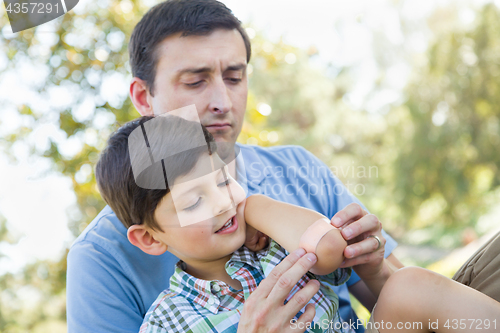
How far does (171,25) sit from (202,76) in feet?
0.83

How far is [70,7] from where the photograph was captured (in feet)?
9.41

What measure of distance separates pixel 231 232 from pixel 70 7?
96.9 inches

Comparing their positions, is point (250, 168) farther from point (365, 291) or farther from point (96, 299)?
point (96, 299)

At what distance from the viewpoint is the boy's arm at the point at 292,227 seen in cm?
111

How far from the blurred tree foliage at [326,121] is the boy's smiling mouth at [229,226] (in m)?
1.87

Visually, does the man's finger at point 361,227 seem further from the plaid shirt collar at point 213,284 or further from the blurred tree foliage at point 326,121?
the blurred tree foliage at point 326,121

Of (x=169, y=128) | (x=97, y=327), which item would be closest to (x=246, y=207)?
(x=169, y=128)

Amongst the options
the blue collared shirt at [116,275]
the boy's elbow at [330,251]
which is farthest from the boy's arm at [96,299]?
the boy's elbow at [330,251]

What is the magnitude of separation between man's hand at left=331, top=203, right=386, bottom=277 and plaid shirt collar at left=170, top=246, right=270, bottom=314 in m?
0.28

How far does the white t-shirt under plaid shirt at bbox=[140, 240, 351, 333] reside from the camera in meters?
1.20

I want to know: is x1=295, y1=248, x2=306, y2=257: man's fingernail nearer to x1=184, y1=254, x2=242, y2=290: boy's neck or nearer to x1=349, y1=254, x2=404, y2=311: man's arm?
x1=184, y1=254, x2=242, y2=290: boy's neck

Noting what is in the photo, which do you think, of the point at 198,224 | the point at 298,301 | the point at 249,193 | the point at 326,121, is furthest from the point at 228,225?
the point at 326,121

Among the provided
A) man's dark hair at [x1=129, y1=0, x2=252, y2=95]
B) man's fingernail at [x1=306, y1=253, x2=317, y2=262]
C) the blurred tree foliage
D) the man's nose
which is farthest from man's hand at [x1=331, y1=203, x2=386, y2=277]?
the blurred tree foliage

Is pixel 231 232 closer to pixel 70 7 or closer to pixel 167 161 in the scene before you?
pixel 167 161
